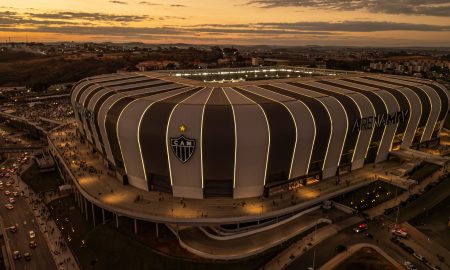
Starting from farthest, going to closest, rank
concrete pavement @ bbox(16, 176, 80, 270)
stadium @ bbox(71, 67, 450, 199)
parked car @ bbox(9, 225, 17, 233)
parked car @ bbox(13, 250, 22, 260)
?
1. parked car @ bbox(9, 225, 17, 233)
2. stadium @ bbox(71, 67, 450, 199)
3. parked car @ bbox(13, 250, 22, 260)
4. concrete pavement @ bbox(16, 176, 80, 270)

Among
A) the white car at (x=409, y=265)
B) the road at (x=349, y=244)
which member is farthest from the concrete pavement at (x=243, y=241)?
the white car at (x=409, y=265)

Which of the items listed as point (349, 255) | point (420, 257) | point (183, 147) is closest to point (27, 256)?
point (183, 147)

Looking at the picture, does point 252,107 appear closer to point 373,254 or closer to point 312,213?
point 312,213

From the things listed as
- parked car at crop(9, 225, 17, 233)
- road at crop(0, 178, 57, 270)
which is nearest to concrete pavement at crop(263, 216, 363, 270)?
road at crop(0, 178, 57, 270)

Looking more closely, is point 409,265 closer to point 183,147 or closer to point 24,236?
point 183,147

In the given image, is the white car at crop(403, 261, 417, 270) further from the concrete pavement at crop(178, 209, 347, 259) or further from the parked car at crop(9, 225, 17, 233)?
the parked car at crop(9, 225, 17, 233)

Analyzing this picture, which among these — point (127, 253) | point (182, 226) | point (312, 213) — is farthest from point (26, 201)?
point (312, 213)

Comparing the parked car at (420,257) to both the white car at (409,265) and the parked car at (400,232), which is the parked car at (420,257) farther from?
the parked car at (400,232)
